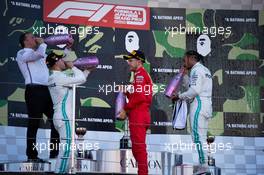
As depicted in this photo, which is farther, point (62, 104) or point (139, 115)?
point (62, 104)

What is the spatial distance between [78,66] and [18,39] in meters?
0.61

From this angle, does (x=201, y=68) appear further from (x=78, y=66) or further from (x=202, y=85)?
(x=78, y=66)

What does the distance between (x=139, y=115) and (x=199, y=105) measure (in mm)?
825

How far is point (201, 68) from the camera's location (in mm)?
7734

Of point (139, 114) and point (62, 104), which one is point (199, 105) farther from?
point (62, 104)

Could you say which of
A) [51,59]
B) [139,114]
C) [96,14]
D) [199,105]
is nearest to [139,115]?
[139,114]

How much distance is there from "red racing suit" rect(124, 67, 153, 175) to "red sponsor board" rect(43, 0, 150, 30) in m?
1.60

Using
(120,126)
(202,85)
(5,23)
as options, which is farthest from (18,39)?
(202,85)

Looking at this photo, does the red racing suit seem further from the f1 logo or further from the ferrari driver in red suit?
the f1 logo

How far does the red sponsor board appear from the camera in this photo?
8500 millimetres

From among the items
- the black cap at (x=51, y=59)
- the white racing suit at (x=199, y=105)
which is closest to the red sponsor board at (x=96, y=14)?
the black cap at (x=51, y=59)

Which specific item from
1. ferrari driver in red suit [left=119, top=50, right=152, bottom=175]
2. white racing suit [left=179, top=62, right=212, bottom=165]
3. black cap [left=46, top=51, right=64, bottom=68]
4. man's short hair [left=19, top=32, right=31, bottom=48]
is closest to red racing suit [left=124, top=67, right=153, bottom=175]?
ferrari driver in red suit [left=119, top=50, right=152, bottom=175]

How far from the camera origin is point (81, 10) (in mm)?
8617

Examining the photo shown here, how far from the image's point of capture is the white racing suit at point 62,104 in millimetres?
6926
